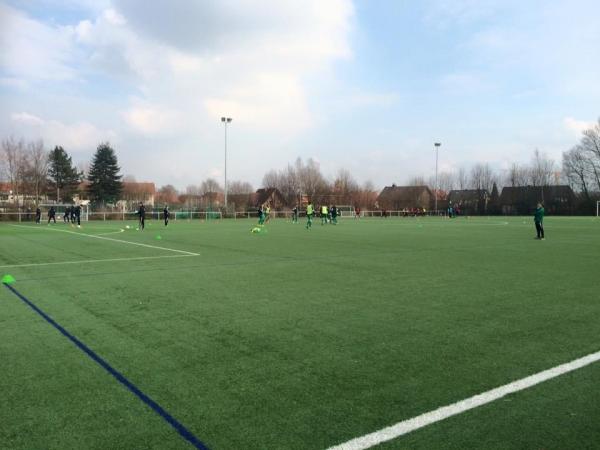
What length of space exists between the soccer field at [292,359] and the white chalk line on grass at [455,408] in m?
0.06

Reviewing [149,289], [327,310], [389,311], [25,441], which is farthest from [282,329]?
[149,289]

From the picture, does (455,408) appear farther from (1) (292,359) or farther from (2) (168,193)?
(2) (168,193)

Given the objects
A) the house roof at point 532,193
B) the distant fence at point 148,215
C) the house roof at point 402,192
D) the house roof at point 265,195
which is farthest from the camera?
the house roof at point 402,192

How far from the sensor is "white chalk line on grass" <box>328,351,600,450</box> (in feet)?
10.1

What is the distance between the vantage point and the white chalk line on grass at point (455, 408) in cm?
308

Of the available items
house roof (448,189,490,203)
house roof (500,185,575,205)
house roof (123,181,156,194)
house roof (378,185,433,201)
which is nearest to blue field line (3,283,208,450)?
house roof (500,185,575,205)

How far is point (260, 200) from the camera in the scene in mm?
102188

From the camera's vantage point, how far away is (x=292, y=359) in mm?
4727

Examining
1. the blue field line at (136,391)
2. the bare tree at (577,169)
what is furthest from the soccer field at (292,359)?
the bare tree at (577,169)

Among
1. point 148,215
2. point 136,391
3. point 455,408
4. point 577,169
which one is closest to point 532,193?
point 577,169

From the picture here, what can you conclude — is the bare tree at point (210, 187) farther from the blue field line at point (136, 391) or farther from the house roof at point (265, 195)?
the blue field line at point (136, 391)

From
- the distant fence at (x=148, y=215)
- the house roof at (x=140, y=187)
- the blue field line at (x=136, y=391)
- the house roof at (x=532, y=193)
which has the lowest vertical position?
the blue field line at (x=136, y=391)

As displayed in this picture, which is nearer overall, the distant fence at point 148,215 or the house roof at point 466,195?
the distant fence at point 148,215

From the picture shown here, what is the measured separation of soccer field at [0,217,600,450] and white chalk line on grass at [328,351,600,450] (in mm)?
57
